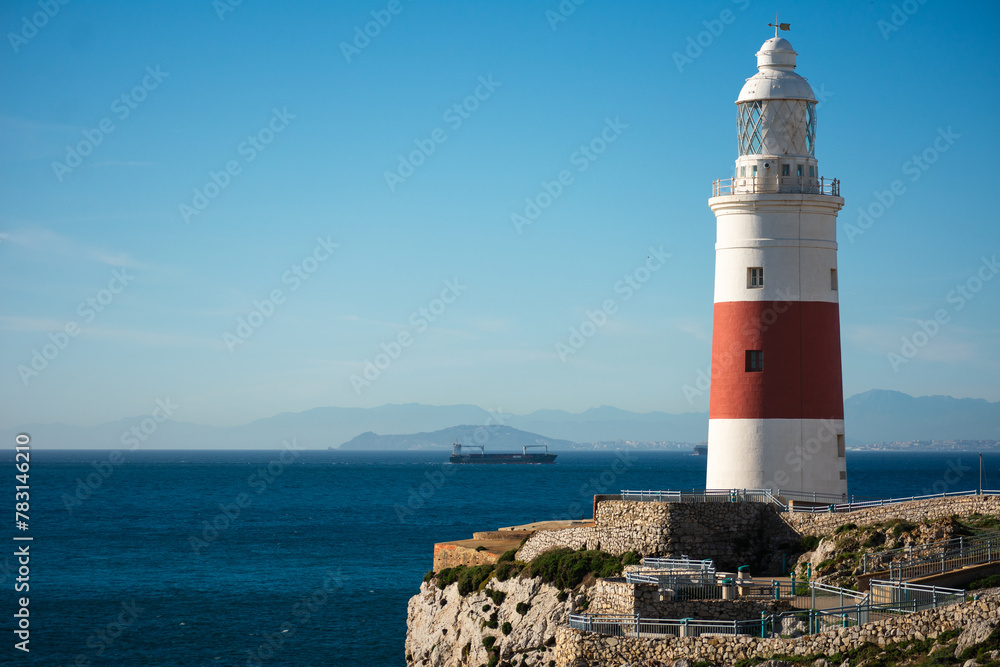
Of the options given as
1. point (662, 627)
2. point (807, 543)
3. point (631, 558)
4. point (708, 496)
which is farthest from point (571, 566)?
point (807, 543)

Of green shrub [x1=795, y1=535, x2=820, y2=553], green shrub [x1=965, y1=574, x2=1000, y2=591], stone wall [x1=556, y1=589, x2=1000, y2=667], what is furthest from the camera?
green shrub [x1=795, y1=535, x2=820, y2=553]

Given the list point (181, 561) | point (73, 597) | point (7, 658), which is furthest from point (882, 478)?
point (7, 658)

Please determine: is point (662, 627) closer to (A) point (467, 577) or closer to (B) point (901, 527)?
(B) point (901, 527)

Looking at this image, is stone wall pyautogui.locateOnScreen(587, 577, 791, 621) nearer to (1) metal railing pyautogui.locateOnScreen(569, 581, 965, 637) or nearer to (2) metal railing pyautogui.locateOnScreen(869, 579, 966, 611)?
(1) metal railing pyautogui.locateOnScreen(569, 581, 965, 637)

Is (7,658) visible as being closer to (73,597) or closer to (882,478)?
(73,597)

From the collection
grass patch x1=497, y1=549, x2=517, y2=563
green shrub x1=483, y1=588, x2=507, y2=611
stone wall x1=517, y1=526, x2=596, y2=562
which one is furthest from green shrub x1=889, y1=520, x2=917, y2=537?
grass patch x1=497, y1=549, x2=517, y2=563

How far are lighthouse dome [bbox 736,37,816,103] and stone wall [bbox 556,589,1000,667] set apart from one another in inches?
597

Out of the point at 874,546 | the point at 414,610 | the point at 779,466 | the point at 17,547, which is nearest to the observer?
the point at 874,546

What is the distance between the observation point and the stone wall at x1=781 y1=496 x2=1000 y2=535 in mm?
25203

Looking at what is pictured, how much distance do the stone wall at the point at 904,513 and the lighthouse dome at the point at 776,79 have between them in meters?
10.7

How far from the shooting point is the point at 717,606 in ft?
74.2

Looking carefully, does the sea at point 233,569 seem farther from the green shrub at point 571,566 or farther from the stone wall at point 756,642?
the stone wall at point 756,642

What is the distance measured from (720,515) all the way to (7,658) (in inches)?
1159

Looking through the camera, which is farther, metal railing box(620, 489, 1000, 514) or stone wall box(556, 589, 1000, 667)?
metal railing box(620, 489, 1000, 514)
